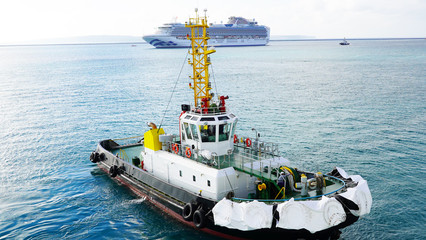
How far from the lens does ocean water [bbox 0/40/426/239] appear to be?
15.8 m

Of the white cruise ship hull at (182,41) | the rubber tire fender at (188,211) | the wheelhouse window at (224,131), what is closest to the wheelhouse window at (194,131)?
the wheelhouse window at (224,131)

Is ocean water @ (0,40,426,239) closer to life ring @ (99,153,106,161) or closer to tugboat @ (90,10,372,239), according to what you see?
life ring @ (99,153,106,161)

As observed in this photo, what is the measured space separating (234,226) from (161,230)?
15.6 feet

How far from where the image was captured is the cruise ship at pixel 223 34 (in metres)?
160

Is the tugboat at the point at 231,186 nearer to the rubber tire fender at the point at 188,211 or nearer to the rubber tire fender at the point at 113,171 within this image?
the rubber tire fender at the point at 188,211

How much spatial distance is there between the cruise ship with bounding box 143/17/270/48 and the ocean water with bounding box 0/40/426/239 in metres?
105

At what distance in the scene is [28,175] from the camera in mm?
21875

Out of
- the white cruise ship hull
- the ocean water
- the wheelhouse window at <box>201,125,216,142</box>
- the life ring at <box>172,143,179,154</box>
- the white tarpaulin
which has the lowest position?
the ocean water

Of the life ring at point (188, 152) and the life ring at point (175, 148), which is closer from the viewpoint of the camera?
the life ring at point (188, 152)

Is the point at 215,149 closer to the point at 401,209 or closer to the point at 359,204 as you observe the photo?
the point at 359,204

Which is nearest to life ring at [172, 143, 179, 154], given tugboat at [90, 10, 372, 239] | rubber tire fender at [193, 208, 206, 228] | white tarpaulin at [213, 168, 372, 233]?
tugboat at [90, 10, 372, 239]

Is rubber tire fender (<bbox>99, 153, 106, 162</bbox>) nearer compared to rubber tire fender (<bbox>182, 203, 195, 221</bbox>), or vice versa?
rubber tire fender (<bbox>182, 203, 195, 221</bbox>)

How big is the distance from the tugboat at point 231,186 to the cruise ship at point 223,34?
446ft

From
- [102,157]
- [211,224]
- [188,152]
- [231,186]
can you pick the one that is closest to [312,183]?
[231,186]
